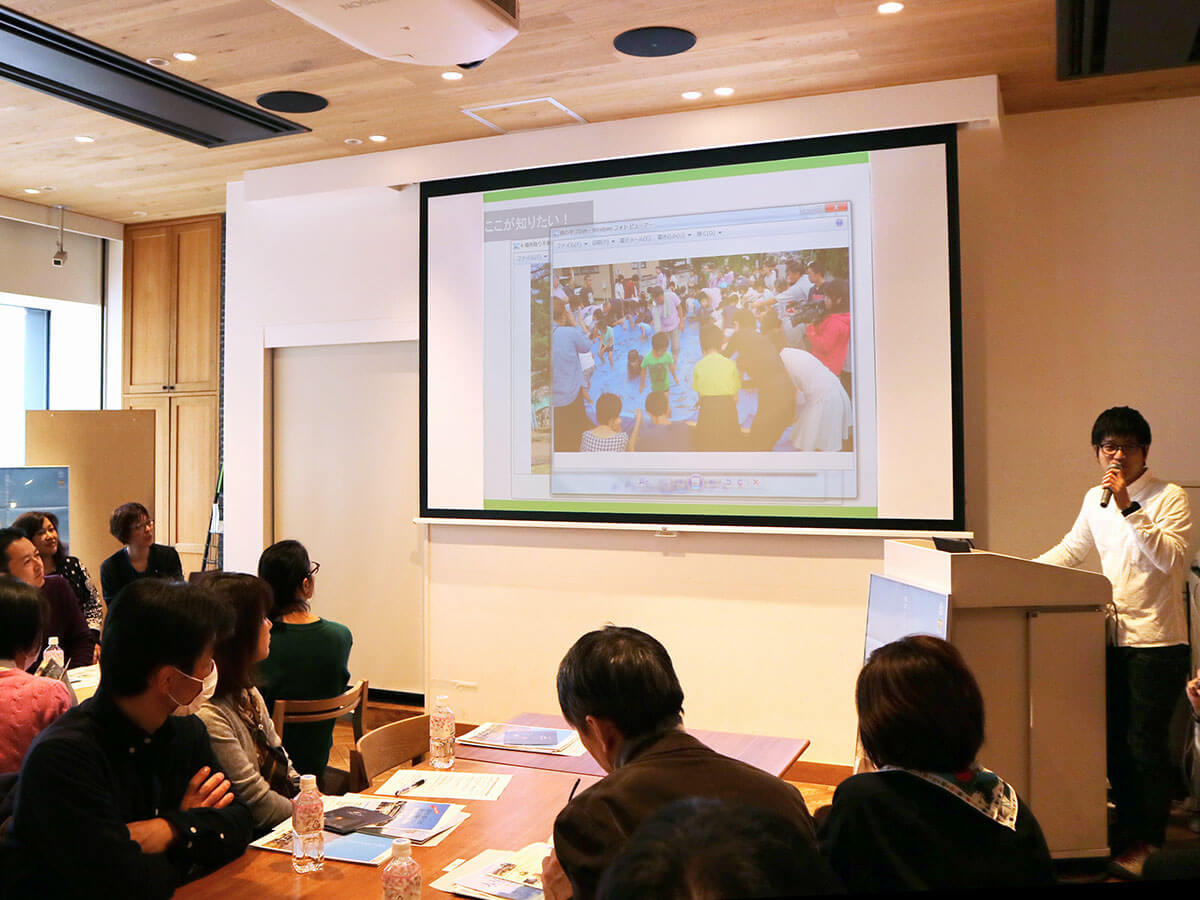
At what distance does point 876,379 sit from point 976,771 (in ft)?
9.99

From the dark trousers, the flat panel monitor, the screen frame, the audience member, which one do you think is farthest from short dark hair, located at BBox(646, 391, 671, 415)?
the audience member

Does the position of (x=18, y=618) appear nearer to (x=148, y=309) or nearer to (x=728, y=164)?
(x=728, y=164)

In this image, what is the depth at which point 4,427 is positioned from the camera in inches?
272

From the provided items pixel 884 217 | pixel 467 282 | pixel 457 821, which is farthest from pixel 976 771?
pixel 467 282

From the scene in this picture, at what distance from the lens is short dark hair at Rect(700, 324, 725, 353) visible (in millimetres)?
4648

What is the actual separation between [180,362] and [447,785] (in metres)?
5.33

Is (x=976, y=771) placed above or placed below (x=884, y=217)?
below

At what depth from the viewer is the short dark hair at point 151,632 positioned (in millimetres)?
1672

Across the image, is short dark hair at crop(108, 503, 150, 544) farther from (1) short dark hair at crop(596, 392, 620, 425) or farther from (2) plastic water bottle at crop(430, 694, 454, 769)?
(2) plastic water bottle at crop(430, 694, 454, 769)

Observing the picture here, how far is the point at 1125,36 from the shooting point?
130 inches

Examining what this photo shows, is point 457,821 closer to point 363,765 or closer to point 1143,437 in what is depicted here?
point 363,765

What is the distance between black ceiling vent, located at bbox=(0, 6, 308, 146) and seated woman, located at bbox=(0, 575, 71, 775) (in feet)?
8.14

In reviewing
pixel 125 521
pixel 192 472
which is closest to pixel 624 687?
pixel 125 521

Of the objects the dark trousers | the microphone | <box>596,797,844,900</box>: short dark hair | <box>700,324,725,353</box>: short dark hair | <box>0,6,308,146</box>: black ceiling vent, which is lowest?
the dark trousers
